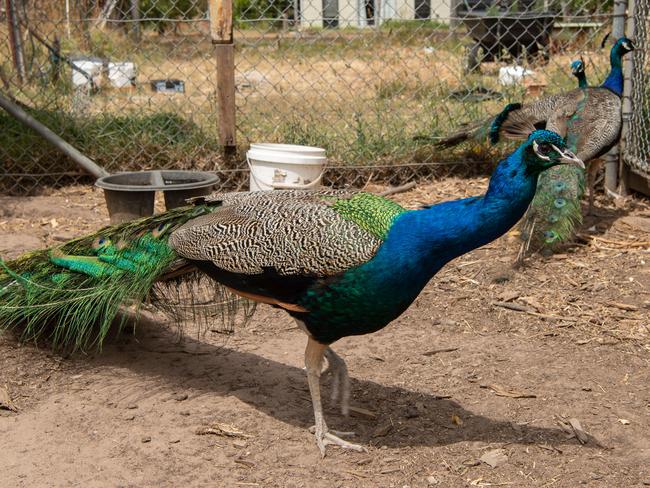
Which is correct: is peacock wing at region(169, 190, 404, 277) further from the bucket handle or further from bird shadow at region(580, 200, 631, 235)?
bird shadow at region(580, 200, 631, 235)

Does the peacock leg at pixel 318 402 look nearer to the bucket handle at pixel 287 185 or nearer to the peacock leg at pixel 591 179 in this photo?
the bucket handle at pixel 287 185

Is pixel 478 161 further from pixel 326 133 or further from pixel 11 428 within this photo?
pixel 11 428

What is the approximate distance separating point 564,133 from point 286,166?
1.76 m

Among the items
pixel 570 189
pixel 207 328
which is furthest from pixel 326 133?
pixel 207 328

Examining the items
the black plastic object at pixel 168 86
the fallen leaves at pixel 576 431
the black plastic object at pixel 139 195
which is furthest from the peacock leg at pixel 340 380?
the black plastic object at pixel 168 86

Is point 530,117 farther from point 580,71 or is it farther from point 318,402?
point 318,402

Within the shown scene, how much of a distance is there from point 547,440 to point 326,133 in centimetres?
349

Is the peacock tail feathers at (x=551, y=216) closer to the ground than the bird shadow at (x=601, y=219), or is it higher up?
higher up

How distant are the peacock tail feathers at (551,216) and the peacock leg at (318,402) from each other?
6.37 feet

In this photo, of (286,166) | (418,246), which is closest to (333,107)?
(286,166)

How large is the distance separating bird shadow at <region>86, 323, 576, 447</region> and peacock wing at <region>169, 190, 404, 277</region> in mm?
690

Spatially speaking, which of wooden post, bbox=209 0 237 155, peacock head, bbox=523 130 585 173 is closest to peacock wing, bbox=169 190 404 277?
peacock head, bbox=523 130 585 173

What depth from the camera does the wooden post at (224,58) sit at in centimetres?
516

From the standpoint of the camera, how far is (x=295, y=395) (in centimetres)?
335
